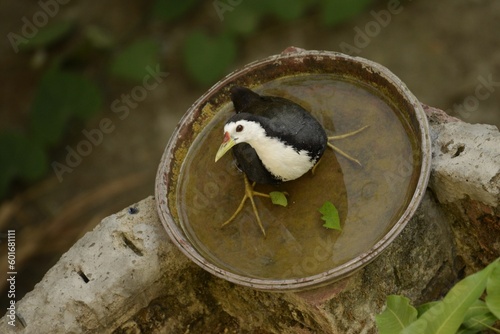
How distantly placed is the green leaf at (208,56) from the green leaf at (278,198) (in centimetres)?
163

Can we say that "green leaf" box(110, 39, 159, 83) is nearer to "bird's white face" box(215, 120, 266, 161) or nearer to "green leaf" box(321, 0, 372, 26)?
"green leaf" box(321, 0, 372, 26)

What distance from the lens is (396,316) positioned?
2.14m

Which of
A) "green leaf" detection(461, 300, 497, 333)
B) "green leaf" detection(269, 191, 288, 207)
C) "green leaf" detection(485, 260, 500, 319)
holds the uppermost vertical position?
"green leaf" detection(269, 191, 288, 207)

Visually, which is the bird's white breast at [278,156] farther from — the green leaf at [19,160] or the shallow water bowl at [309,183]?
the green leaf at [19,160]

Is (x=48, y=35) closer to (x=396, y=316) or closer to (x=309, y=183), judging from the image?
(x=309, y=183)

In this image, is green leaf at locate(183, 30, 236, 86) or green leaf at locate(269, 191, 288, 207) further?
green leaf at locate(183, 30, 236, 86)

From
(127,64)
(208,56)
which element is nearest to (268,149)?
(208,56)

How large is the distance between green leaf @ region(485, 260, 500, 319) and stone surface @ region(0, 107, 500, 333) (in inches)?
14.0

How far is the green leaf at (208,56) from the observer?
13.0 feet

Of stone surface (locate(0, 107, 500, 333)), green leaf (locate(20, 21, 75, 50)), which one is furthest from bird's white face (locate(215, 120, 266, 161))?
green leaf (locate(20, 21, 75, 50))

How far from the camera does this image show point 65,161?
4168 mm

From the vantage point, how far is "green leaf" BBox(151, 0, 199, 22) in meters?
4.18

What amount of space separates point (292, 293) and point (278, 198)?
321 millimetres

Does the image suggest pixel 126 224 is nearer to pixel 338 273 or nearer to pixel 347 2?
pixel 338 273
